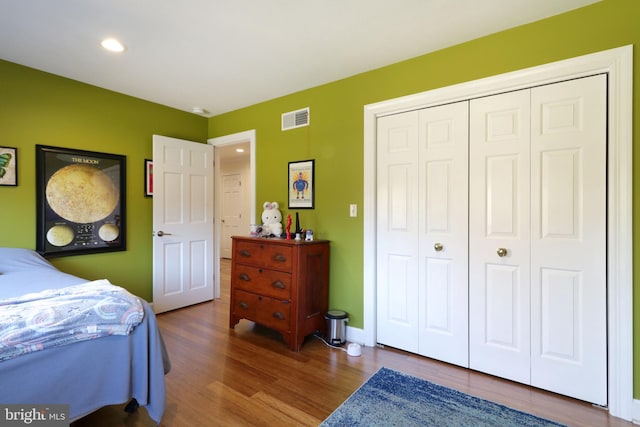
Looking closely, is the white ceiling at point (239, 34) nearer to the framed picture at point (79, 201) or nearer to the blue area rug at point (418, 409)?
the framed picture at point (79, 201)

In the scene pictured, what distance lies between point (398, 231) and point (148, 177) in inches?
111

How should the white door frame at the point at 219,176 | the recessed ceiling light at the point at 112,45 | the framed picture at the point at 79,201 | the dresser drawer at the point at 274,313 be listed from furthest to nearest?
the white door frame at the point at 219,176, the framed picture at the point at 79,201, the dresser drawer at the point at 274,313, the recessed ceiling light at the point at 112,45

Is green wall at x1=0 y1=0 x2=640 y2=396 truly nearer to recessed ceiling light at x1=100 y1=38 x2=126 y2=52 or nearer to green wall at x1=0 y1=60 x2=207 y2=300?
green wall at x1=0 y1=60 x2=207 y2=300

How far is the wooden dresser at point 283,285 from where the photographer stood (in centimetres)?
269

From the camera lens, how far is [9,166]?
2.66 m

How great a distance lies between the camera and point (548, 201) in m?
2.06

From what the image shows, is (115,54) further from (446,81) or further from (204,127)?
(446,81)

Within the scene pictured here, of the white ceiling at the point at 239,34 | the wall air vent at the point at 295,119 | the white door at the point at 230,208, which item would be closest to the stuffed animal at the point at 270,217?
the wall air vent at the point at 295,119

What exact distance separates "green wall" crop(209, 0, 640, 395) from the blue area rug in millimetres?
736

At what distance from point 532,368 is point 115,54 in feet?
12.6

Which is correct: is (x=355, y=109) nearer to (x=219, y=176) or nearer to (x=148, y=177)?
(x=219, y=176)

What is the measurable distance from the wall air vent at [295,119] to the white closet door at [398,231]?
816 millimetres

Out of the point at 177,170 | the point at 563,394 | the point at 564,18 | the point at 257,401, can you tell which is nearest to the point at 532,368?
the point at 563,394

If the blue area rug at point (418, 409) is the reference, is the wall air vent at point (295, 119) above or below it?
above
